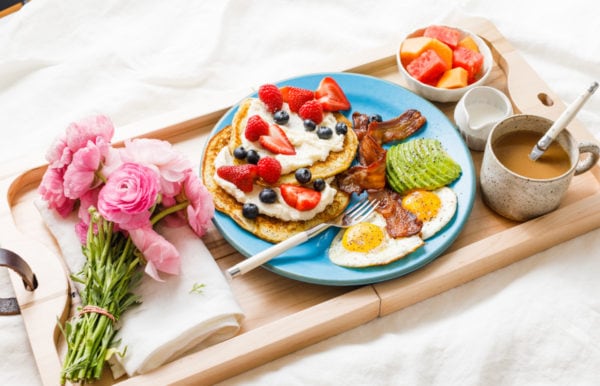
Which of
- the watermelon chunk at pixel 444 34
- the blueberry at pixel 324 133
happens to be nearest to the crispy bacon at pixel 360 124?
the blueberry at pixel 324 133

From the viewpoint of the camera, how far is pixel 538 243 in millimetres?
2229

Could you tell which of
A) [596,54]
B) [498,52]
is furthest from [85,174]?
[596,54]

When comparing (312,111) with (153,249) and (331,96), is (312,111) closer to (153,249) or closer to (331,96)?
(331,96)

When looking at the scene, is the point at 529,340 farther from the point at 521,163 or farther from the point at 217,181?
the point at 217,181

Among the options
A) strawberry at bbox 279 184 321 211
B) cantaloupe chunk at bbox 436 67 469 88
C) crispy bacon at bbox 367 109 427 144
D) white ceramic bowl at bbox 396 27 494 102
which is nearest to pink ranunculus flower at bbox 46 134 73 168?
strawberry at bbox 279 184 321 211

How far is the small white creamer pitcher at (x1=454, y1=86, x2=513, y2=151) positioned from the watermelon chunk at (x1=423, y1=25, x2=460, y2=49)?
262 millimetres

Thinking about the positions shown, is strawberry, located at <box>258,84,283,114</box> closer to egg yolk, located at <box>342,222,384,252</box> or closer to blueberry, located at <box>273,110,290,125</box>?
blueberry, located at <box>273,110,290,125</box>

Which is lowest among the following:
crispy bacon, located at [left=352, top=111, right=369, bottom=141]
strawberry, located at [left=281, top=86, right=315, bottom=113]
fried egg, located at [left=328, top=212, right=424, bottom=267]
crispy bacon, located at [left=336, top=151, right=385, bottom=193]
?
fried egg, located at [left=328, top=212, right=424, bottom=267]

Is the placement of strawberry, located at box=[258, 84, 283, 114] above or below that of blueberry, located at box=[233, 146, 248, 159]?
above

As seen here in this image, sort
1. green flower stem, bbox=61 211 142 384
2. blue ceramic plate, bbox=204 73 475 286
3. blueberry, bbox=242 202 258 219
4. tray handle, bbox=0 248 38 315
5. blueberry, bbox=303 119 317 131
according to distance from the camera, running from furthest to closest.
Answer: blueberry, bbox=303 119 317 131, blueberry, bbox=242 202 258 219, blue ceramic plate, bbox=204 73 475 286, tray handle, bbox=0 248 38 315, green flower stem, bbox=61 211 142 384

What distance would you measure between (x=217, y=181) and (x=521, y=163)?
103 centimetres

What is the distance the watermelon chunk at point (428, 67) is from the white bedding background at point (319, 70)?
216mm

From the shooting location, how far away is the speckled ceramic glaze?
2.11m

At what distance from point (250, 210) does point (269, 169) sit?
0.51ft
